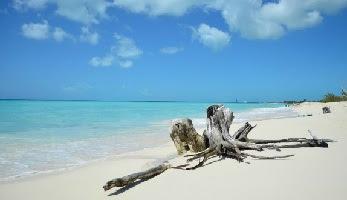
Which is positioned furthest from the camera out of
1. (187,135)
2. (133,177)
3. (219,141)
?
(187,135)

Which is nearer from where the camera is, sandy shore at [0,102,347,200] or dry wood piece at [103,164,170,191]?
sandy shore at [0,102,347,200]

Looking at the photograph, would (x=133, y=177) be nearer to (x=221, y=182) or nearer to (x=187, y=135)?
(x=221, y=182)

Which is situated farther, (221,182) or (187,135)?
(187,135)

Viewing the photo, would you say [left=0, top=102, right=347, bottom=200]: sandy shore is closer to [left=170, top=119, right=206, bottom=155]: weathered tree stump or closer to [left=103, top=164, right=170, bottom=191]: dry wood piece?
[left=103, top=164, right=170, bottom=191]: dry wood piece

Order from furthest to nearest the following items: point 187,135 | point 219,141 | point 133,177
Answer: point 187,135, point 219,141, point 133,177

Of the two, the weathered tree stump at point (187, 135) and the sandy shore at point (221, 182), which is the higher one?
the weathered tree stump at point (187, 135)

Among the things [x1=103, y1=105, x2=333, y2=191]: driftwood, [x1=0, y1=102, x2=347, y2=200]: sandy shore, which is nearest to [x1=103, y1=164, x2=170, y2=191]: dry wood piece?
[x1=0, y1=102, x2=347, y2=200]: sandy shore

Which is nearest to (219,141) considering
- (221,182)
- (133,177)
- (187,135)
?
(187,135)

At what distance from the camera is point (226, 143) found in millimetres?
7578

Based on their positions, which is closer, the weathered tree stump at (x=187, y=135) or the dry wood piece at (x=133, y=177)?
the dry wood piece at (x=133, y=177)

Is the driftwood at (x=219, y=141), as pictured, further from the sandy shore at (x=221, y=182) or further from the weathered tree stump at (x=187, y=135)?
the sandy shore at (x=221, y=182)

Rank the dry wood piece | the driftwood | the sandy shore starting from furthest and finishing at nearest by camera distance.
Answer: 1. the driftwood
2. the dry wood piece
3. the sandy shore

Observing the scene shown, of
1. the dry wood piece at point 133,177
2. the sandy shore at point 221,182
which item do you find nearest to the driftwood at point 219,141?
the sandy shore at point 221,182

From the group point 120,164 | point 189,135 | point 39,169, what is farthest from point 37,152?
point 189,135
